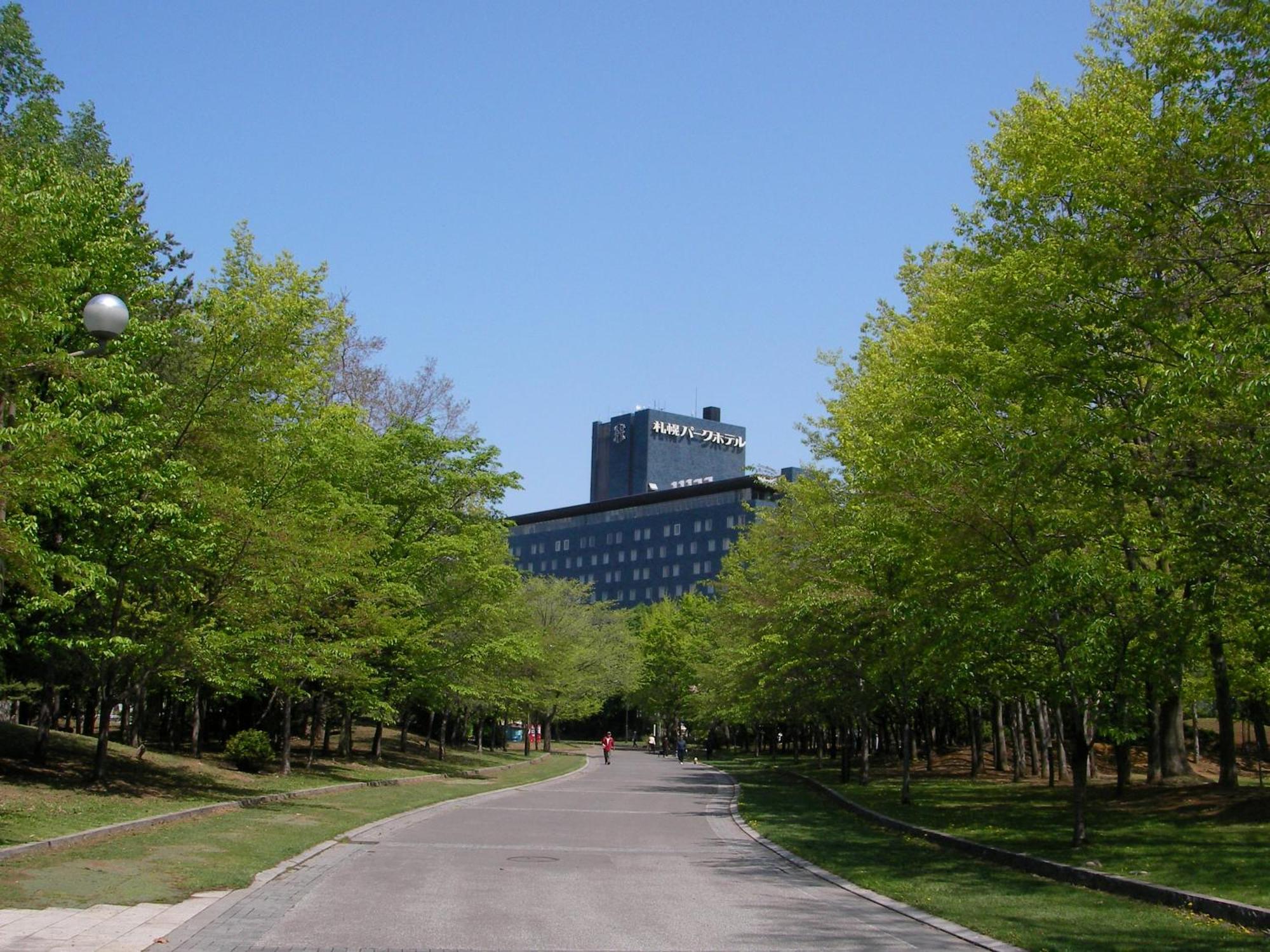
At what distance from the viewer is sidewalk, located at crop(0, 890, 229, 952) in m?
8.59

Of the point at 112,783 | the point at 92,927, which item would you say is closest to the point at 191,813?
the point at 112,783

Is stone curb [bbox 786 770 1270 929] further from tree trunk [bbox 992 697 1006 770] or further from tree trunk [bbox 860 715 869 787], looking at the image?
tree trunk [bbox 992 697 1006 770]

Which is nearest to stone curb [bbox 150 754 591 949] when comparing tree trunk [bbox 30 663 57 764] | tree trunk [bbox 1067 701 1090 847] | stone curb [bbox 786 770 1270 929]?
tree trunk [bbox 30 663 57 764]

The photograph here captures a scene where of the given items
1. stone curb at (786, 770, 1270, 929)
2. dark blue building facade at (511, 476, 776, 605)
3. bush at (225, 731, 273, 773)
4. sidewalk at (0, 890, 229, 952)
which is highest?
dark blue building facade at (511, 476, 776, 605)

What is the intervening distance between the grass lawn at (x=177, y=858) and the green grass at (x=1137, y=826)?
10.4 meters

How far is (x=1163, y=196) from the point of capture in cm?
1497

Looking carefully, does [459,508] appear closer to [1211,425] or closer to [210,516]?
[210,516]

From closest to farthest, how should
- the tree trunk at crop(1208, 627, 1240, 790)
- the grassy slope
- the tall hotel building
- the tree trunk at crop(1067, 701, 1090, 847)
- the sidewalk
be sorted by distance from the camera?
the sidewalk < the grassy slope < the tree trunk at crop(1067, 701, 1090, 847) < the tree trunk at crop(1208, 627, 1240, 790) < the tall hotel building

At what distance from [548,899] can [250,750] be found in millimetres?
19564

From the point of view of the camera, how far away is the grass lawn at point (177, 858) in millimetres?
11102

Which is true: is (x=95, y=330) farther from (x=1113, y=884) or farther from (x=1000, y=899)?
(x=1113, y=884)

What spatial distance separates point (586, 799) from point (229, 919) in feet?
67.8

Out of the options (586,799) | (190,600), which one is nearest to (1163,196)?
(190,600)

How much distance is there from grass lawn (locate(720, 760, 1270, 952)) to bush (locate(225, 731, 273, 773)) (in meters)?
14.2
